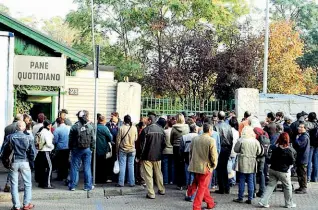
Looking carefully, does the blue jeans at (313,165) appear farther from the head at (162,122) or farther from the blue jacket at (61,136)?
the blue jacket at (61,136)

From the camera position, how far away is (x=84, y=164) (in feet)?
36.7

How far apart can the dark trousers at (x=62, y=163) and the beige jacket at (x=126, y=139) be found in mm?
1417

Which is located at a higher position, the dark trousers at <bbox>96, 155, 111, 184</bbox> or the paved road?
the dark trousers at <bbox>96, 155, 111, 184</bbox>

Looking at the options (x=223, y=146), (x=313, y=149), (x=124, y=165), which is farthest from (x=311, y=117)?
(x=124, y=165)

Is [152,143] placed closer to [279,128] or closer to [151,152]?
[151,152]

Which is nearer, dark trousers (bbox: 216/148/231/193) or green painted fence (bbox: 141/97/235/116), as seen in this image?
dark trousers (bbox: 216/148/231/193)

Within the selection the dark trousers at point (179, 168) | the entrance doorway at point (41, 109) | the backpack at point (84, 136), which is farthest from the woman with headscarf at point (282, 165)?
the entrance doorway at point (41, 109)

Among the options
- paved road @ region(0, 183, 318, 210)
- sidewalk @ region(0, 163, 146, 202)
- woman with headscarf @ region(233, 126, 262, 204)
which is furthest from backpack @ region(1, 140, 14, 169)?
woman with headscarf @ region(233, 126, 262, 204)

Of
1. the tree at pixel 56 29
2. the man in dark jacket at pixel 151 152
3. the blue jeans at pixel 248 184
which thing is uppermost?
the tree at pixel 56 29

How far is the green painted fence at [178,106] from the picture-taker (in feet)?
60.5

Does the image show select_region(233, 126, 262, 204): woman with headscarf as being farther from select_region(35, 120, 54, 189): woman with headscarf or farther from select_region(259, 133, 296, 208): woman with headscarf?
select_region(35, 120, 54, 189): woman with headscarf

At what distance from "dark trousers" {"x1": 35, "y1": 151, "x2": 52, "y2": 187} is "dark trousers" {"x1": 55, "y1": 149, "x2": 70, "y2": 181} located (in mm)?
722

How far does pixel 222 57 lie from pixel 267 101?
4.18m

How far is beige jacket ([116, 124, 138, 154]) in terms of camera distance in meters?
11.7
